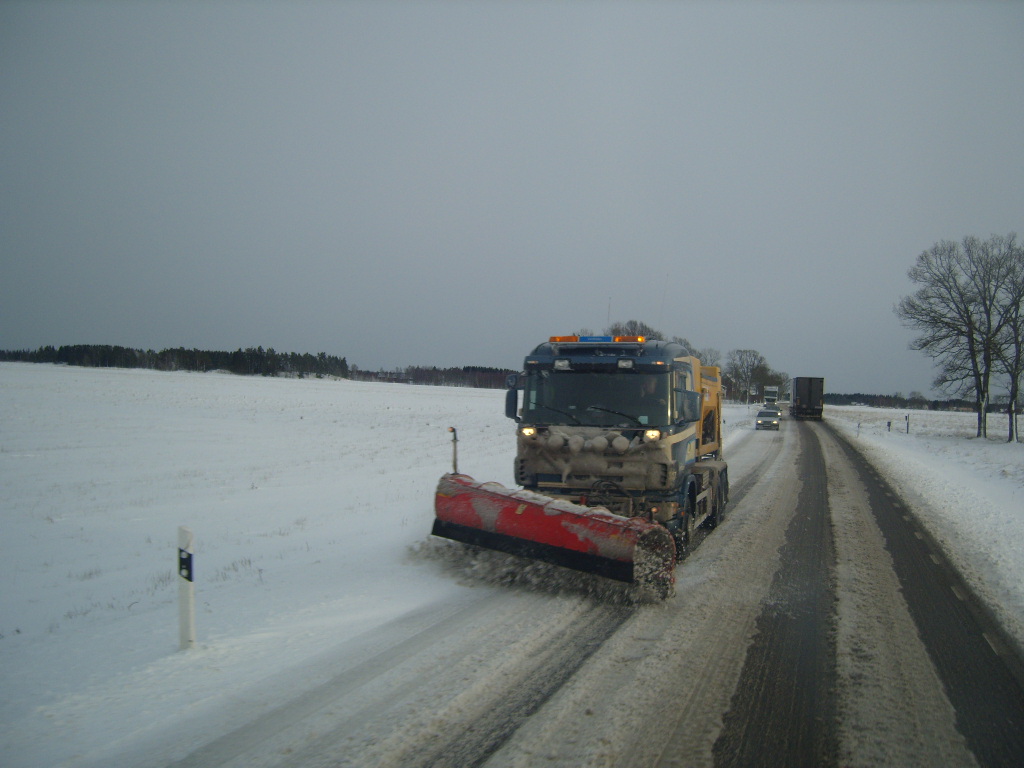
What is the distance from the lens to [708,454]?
34.8ft

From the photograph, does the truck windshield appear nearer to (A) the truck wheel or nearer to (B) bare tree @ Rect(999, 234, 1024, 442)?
(A) the truck wheel

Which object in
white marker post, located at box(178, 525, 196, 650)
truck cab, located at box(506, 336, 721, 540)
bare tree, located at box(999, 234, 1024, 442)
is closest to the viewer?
white marker post, located at box(178, 525, 196, 650)

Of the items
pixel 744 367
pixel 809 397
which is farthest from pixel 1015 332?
pixel 744 367

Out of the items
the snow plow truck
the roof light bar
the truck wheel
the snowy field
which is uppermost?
the roof light bar

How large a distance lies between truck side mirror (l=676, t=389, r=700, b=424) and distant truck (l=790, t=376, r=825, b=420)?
51.0 m

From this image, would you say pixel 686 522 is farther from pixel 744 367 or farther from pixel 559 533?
pixel 744 367

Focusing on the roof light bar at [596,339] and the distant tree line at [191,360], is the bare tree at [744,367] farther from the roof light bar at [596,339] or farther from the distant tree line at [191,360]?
the roof light bar at [596,339]

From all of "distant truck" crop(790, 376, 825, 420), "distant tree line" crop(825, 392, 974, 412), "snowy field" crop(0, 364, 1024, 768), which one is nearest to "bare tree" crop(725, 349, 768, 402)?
"distant tree line" crop(825, 392, 974, 412)

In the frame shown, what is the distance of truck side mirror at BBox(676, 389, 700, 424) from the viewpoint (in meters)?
7.62

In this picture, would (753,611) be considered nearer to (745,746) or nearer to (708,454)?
(745,746)

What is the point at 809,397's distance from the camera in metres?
52.8

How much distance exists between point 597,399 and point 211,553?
630cm

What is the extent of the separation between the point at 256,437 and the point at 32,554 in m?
15.1

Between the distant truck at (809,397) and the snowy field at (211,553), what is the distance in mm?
28248
